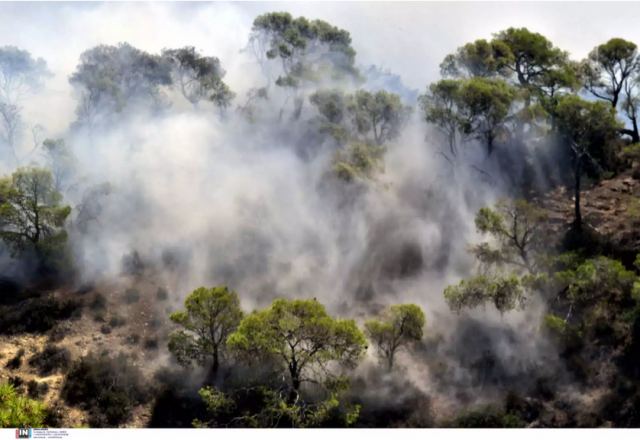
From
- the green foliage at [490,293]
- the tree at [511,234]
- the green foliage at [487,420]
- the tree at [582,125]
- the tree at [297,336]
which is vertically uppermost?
the tree at [582,125]

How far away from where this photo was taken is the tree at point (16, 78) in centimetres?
6581

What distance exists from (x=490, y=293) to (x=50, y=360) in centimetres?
2984

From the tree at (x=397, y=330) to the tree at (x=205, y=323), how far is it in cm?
900

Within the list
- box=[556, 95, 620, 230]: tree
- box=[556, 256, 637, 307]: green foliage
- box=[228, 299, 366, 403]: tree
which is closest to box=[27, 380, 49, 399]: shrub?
box=[228, 299, 366, 403]: tree

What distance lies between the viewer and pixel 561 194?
153ft

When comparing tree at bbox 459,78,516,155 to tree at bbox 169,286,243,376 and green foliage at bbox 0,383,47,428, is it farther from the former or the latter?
green foliage at bbox 0,383,47,428

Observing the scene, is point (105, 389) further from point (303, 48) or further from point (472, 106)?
point (303, 48)

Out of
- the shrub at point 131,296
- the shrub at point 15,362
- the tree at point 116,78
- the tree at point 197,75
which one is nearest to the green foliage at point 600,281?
the shrub at point 131,296

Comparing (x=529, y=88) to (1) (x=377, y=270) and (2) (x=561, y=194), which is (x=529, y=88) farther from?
(1) (x=377, y=270)

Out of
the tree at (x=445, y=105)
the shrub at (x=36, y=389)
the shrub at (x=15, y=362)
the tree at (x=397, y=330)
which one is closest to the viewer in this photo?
the shrub at (x=36, y=389)

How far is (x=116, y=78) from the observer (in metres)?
67.0

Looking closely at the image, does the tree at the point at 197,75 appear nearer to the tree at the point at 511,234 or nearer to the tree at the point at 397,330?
the tree at the point at 511,234

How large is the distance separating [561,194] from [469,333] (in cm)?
1852

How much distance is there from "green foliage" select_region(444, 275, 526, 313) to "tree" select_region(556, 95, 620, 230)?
37.9 ft
